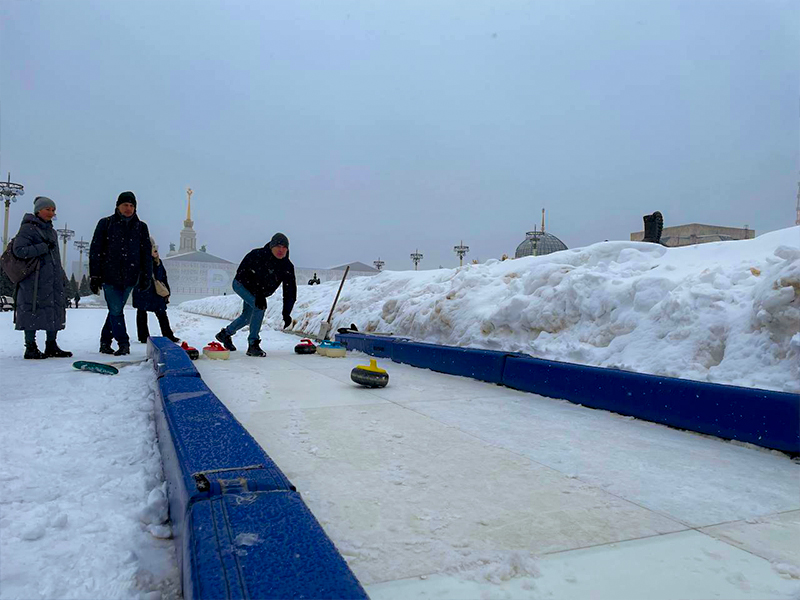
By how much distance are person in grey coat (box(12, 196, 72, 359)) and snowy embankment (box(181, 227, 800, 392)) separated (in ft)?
15.7

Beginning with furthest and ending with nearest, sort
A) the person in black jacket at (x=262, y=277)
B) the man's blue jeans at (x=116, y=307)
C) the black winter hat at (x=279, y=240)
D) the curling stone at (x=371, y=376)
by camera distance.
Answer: the person in black jacket at (x=262, y=277) → the black winter hat at (x=279, y=240) → the man's blue jeans at (x=116, y=307) → the curling stone at (x=371, y=376)

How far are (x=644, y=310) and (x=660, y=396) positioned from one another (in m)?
1.50

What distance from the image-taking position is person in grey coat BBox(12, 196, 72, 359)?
5.76 m

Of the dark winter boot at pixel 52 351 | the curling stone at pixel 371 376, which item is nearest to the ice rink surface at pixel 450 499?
the curling stone at pixel 371 376

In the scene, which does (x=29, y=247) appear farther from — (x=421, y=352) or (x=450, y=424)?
(x=450, y=424)

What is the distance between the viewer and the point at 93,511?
1928mm

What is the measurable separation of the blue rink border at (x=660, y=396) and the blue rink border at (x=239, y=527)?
9.29 feet

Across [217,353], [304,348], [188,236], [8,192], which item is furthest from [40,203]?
[188,236]

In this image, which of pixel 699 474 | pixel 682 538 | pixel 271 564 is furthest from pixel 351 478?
pixel 699 474

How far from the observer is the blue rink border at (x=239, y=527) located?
1.21m

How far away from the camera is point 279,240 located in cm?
734

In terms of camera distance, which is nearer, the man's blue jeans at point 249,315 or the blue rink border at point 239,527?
the blue rink border at point 239,527

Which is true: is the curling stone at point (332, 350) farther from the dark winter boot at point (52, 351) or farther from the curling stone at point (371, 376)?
the dark winter boot at point (52, 351)

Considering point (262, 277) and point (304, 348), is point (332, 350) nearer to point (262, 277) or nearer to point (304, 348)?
point (304, 348)
